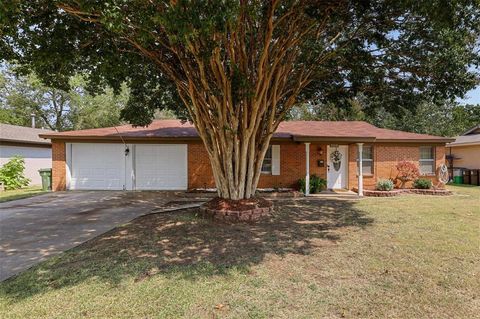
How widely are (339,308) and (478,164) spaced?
1939 centimetres

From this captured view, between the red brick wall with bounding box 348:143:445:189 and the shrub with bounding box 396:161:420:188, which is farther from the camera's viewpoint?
the red brick wall with bounding box 348:143:445:189

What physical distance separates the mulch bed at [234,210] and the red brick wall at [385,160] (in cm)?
720

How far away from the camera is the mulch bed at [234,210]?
708 centimetres

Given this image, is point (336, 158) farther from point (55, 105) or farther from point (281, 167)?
point (55, 105)

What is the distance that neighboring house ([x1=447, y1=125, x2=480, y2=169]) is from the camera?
1731 cm

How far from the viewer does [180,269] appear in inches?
165

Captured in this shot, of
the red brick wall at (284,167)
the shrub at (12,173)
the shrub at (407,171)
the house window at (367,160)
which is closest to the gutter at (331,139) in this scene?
the red brick wall at (284,167)

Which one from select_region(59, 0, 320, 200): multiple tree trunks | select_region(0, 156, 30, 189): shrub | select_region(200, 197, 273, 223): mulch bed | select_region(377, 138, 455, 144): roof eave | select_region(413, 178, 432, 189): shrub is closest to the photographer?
select_region(59, 0, 320, 200): multiple tree trunks

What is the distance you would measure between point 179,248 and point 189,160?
8.20m

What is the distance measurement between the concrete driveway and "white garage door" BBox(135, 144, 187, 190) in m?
1.00

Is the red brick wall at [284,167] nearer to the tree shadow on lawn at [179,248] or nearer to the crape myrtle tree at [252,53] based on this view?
the crape myrtle tree at [252,53]

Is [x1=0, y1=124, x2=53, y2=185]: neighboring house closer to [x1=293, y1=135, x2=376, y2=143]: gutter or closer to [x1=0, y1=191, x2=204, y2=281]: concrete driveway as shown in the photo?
[x1=0, y1=191, x2=204, y2=281]: concrete driveway

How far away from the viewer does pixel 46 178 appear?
43.3 feet

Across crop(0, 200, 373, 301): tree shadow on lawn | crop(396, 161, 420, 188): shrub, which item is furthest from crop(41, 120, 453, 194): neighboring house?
crop(0, 200, 373, 301): tree shadow on lawn
